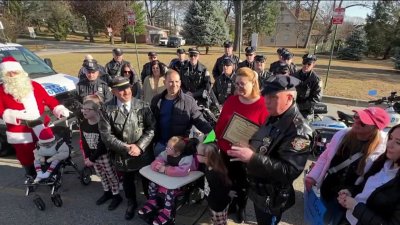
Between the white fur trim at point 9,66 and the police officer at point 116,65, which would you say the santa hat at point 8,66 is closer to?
the white fur trim at point 9,66

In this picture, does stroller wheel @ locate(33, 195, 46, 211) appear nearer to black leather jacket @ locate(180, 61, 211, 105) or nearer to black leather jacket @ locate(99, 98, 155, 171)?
black leather jacket @ locate(99, 98, 155, 171)

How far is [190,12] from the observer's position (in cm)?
2558

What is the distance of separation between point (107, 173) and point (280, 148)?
9.24 ft

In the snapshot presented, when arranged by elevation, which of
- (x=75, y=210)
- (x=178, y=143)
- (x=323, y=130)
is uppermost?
(x=178, y=143)

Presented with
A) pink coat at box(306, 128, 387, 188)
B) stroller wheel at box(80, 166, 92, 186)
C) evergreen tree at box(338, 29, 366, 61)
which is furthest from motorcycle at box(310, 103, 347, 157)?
evergreen tree at box(338, 29, 366, 61)

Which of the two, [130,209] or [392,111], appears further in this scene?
[392,111]

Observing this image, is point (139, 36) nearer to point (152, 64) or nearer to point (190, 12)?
point (190, 12)

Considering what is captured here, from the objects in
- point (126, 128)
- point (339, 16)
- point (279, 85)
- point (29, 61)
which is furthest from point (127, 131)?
point (339, 16)

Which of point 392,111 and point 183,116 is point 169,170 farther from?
point 392,111

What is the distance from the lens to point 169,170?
3.48m

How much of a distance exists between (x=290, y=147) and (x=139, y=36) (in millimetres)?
54790

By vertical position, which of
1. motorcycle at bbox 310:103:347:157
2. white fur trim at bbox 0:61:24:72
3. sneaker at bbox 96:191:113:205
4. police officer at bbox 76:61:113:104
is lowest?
sneaker at bbox 96:191:113:205

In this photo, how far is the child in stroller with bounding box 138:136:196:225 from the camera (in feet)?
11.4

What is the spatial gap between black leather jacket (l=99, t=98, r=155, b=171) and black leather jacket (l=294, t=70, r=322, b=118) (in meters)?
3.13
